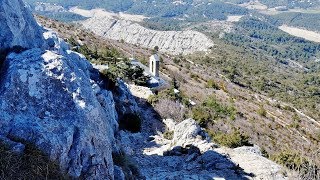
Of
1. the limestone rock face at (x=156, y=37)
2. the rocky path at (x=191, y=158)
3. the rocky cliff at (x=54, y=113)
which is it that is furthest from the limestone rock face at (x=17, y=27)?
the limestone rock face at (x=156, y=37)

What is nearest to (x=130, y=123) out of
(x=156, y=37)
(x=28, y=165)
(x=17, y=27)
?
(x=17, y=27)

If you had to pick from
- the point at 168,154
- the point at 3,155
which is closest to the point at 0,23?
the point at 3,155

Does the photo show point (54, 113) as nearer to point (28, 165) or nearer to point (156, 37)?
point (28, 165)

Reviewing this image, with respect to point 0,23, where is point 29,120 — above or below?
below

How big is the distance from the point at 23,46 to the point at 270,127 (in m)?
35.5

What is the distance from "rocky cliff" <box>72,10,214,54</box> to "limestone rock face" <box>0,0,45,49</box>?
462ft

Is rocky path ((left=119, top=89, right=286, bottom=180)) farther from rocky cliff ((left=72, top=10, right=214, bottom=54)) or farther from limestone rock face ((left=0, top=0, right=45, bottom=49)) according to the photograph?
rocky cliff ((left=72, top=10, right=214, bottom=54))

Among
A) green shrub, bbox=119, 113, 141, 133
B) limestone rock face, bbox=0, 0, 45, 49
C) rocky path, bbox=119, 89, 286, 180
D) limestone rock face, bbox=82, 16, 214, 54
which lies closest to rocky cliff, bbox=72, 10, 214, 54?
limestone rock face, bbox=82, 16, 214, 54

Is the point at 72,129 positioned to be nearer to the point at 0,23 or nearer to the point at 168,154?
the point at 0,23

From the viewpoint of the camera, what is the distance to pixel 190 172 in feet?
49.6

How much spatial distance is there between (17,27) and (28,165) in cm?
500

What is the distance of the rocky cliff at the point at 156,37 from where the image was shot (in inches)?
6412

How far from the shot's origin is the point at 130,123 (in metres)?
21.3

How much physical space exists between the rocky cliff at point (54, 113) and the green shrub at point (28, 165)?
0.18 meters
